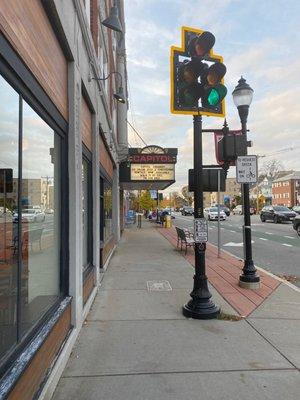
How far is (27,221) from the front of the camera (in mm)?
4062

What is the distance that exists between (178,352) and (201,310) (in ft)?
5.25

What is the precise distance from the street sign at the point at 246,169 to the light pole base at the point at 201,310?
10.6 feet

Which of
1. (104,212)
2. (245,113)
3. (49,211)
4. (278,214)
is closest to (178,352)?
(49,211)

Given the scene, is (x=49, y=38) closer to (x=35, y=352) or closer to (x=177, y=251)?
(x=35, y=352)

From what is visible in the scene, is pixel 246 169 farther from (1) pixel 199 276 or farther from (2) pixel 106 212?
(2) pixel 106 212

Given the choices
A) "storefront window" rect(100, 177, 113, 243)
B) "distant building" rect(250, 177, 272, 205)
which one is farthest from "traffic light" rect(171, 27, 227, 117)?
"distant building" rect(250, 177, 272, 205)

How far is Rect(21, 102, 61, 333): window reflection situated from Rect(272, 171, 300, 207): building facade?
111 metres

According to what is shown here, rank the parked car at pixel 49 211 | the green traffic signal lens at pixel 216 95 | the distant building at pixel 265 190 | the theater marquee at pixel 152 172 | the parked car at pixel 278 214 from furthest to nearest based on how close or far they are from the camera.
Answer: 1. the distant building at pixel 265 190
2. the parked car at pixel 278 214
3. the theater marquee at pixel 152 172
4. the green traffic signal lens at pixel 216 95
5. the parked car at pixel 49 211

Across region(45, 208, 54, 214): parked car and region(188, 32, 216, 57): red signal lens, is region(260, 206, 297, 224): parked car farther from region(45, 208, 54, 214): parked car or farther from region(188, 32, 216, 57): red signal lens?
region(45, 208, 54, 214): parked car

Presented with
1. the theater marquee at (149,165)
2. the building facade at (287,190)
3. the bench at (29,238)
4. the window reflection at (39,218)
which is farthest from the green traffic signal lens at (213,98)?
the building facade at (287,190)

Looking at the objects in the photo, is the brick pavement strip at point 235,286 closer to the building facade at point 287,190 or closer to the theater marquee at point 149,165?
the theater marquee at point 149,165

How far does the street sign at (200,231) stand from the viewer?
703cm

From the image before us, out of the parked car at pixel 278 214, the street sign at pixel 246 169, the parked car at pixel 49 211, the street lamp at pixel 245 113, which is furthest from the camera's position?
the parked car at pixel 278 214

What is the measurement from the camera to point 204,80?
6.93 meters
